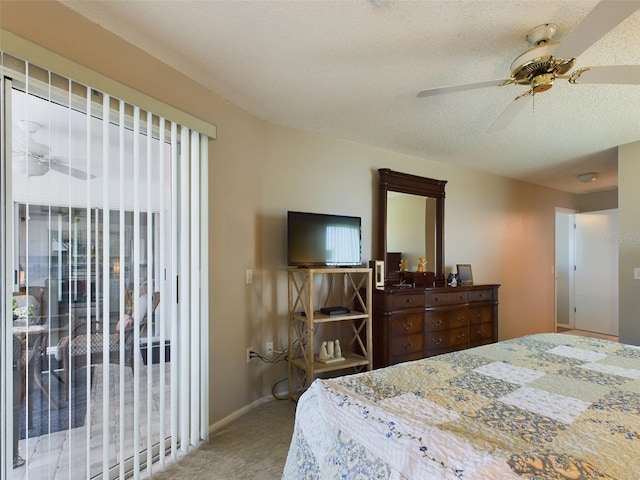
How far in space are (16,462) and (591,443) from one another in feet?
7.04

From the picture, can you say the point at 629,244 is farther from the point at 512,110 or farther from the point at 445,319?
the point at 512,110

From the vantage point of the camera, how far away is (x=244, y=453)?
2105 millimetres

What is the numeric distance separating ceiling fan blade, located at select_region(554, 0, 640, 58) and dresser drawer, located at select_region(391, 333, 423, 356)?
8.06 ft

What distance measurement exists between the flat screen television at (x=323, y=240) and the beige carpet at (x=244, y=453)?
1.20 meters

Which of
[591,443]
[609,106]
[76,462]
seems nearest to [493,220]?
[609,106]

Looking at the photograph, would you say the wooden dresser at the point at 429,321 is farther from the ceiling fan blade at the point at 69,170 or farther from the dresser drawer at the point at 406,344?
the ceiling fan blade at the point at 69,170

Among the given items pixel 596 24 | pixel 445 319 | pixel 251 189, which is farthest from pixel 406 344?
pixel 596 24

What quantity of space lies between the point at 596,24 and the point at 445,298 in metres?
2.76

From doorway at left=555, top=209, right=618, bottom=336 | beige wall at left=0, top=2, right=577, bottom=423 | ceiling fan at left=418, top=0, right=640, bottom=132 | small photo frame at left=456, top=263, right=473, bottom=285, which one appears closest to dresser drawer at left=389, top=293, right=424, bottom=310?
beige wall at left=0, top=2, right=577, bottom=423

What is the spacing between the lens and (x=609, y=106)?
2533mm

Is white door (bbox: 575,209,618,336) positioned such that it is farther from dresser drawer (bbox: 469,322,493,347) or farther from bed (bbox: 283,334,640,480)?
bed (bbox: 283,334,640,480)

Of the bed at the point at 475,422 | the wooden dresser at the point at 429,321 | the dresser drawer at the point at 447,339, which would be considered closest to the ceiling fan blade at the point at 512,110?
the bed at the point at 475,422

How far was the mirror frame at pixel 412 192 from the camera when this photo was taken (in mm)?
3594

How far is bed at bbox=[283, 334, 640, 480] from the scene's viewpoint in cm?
88
